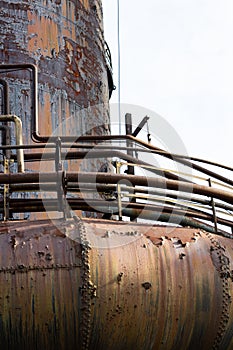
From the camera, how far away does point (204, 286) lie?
7.89 metres

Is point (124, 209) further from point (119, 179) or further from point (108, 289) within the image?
point (108, 289)

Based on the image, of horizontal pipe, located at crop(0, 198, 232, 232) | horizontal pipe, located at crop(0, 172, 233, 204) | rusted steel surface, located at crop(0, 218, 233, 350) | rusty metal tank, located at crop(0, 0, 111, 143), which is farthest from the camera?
rusty metal tank, located at crop(0, 0, 111, 143)

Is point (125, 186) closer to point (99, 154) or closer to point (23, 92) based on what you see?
point (99, 154)

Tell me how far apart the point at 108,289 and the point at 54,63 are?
5.13 metres

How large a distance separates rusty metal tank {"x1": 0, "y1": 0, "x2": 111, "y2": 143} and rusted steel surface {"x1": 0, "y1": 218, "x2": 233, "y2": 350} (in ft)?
11.6

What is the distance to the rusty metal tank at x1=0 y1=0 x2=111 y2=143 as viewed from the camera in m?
11.3

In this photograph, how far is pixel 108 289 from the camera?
7.42m

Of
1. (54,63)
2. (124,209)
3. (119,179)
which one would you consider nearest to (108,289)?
(119,179)

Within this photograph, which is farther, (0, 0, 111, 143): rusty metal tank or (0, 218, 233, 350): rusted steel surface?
(0, 0, 111, 143): rusty metal tank

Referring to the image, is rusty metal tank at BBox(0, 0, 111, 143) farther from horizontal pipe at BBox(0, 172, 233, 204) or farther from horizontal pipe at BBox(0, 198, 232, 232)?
horizontal pipe at BBox(0, 172, 233, 204)

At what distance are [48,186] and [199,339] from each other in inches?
85.9

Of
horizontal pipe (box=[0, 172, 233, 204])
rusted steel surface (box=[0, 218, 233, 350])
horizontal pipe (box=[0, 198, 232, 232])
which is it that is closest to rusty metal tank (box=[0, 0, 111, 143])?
horizontal pipe (box=[0, 198, 232, 232])

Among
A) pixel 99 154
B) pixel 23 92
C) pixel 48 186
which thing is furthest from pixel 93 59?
pixel 48 186

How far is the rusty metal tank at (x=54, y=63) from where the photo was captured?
444 inches
